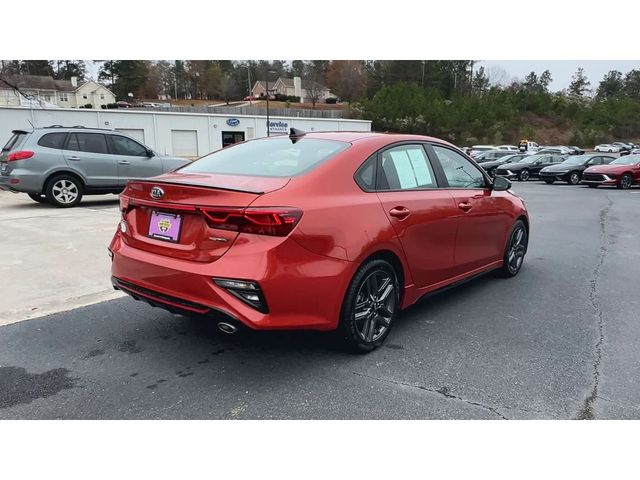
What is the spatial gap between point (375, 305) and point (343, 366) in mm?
513

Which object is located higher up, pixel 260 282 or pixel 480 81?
pixel 480 81

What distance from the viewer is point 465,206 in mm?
4539

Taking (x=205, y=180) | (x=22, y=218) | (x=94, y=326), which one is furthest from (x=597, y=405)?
(x=22, y=218)

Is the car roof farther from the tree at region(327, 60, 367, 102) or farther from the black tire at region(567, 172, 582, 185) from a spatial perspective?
the tree at region(327, 60, 367, 102)

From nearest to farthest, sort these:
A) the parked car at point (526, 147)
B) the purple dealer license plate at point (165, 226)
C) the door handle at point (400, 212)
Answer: the purple dealer license plate at point (165, 226)
the door handle at point (400, 212)
the parked car at point (526, 147)

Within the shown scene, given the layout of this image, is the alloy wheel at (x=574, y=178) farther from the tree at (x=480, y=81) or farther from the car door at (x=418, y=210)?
the tree at (x=480, y=81)

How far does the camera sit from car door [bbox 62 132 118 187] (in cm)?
1091

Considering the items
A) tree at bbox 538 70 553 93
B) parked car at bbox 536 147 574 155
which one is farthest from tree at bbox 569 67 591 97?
parked car at bbox 536 147 574 155

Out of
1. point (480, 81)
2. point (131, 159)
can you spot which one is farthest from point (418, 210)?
point (480, 81)

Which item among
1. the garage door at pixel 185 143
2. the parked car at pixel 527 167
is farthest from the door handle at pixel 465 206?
the garage door at pixel 185 143

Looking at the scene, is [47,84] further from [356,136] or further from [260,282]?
[260,282]

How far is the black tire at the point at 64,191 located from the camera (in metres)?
10.6

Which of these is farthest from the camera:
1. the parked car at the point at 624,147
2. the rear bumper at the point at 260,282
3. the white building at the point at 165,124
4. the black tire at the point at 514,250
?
the parked car at the point at 624,147

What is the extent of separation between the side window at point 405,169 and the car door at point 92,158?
916cm
